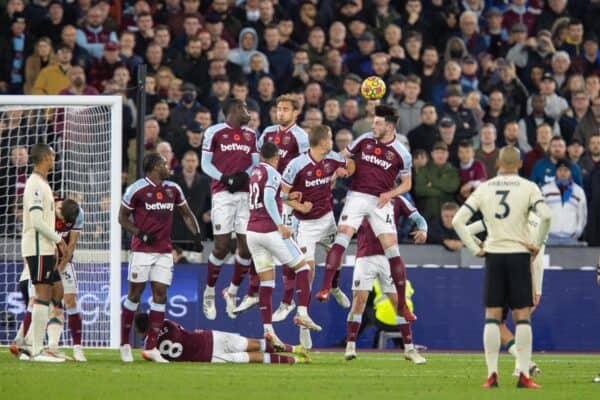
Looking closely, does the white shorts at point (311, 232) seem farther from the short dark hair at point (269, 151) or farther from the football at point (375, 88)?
the short dark hair at point (269, 151)

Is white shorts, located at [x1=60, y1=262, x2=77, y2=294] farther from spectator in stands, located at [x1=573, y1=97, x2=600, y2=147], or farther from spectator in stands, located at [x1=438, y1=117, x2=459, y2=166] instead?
spectator in stands, located at [x1=573, y1=97, x2=600, y2=147]

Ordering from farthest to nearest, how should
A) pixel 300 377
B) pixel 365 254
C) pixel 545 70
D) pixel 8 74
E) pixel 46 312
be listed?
pixel 545 70 → pixel 8 74 → pixel 365 254 → pixel 46 312 → pixel 300 377

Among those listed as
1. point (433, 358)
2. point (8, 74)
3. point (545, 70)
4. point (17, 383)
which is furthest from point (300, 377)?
point (545, 70)

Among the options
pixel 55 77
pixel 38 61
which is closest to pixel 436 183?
pixel 55 77

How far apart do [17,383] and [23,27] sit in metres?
12.4

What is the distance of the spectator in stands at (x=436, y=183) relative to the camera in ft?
80.7

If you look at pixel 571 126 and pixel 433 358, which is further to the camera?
pixel 571 126

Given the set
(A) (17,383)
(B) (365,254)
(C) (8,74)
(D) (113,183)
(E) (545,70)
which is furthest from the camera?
(E) (545,70)

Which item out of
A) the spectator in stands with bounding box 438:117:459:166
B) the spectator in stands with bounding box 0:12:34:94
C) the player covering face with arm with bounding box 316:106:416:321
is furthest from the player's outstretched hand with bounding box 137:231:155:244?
the spectator in stands with bounding box 0:12:34:94

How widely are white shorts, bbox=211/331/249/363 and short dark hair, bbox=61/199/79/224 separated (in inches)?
90.9

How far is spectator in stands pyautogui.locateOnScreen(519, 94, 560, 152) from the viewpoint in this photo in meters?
26.5

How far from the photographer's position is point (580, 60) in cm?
2873

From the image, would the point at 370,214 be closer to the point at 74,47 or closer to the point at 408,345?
the point at 408,345

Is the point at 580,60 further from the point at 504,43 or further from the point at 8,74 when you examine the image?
the point at 8,74
